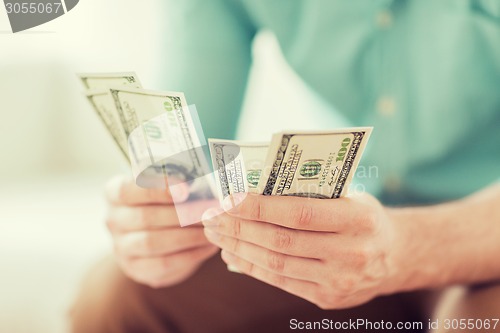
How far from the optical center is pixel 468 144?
963mm

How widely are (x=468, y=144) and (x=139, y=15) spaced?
1093 millimetres

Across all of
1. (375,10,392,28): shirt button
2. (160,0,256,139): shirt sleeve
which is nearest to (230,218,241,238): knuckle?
(160,0,256,139): shirt sleeve

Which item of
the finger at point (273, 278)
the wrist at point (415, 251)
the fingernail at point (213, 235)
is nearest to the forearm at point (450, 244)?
the wrist at point (415, 251)

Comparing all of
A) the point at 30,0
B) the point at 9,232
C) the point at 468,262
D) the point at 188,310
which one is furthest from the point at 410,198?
the point at 9,232

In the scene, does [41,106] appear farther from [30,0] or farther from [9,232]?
[30,0]

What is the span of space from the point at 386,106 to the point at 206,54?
328 mm

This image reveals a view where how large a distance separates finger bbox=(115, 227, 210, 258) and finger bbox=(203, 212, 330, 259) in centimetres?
13

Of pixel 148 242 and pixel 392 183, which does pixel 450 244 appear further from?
pixel 148 242

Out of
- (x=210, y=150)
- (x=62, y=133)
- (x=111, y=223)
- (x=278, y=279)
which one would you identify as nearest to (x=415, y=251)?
(x=278, y=279)

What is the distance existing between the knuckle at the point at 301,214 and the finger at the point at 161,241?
19 centimetres

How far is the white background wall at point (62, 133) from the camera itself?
48.3 inches

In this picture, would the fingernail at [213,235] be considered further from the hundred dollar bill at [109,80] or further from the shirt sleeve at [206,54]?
the shirt sleeve at [206,54]

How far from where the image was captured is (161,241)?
750 mm

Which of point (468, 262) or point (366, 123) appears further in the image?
point (366, 123)
